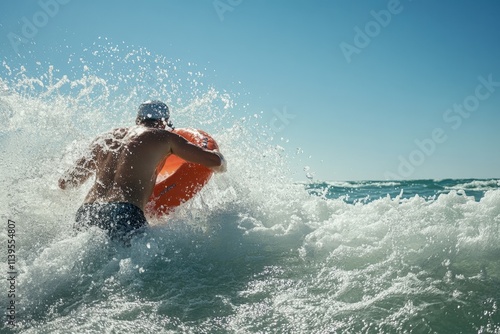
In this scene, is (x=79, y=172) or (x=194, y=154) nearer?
(x=194, y=154)

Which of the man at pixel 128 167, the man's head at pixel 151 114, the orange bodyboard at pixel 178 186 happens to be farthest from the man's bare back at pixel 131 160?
the orange bodyboard at pixel 178 186

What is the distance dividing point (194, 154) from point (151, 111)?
0.74 meters

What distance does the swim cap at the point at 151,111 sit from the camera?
5.30m

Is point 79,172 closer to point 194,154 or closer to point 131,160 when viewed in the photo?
point 131,160

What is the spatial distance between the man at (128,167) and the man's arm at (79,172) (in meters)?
0.06

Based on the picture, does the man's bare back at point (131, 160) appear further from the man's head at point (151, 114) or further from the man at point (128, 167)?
the man's head at point (151, 114)

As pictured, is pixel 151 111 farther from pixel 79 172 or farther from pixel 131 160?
pixel 79 172

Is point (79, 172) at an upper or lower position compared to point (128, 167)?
upper

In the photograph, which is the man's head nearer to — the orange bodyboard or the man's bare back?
the man's bare back

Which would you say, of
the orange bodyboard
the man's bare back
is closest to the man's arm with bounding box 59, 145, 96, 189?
the man's bare back

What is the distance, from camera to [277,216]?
5859 millimetres

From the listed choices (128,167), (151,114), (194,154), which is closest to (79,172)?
(128,167)

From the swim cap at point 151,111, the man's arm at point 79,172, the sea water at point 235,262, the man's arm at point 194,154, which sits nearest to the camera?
the sea water at point 235,262

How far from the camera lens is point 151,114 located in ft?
17.4
